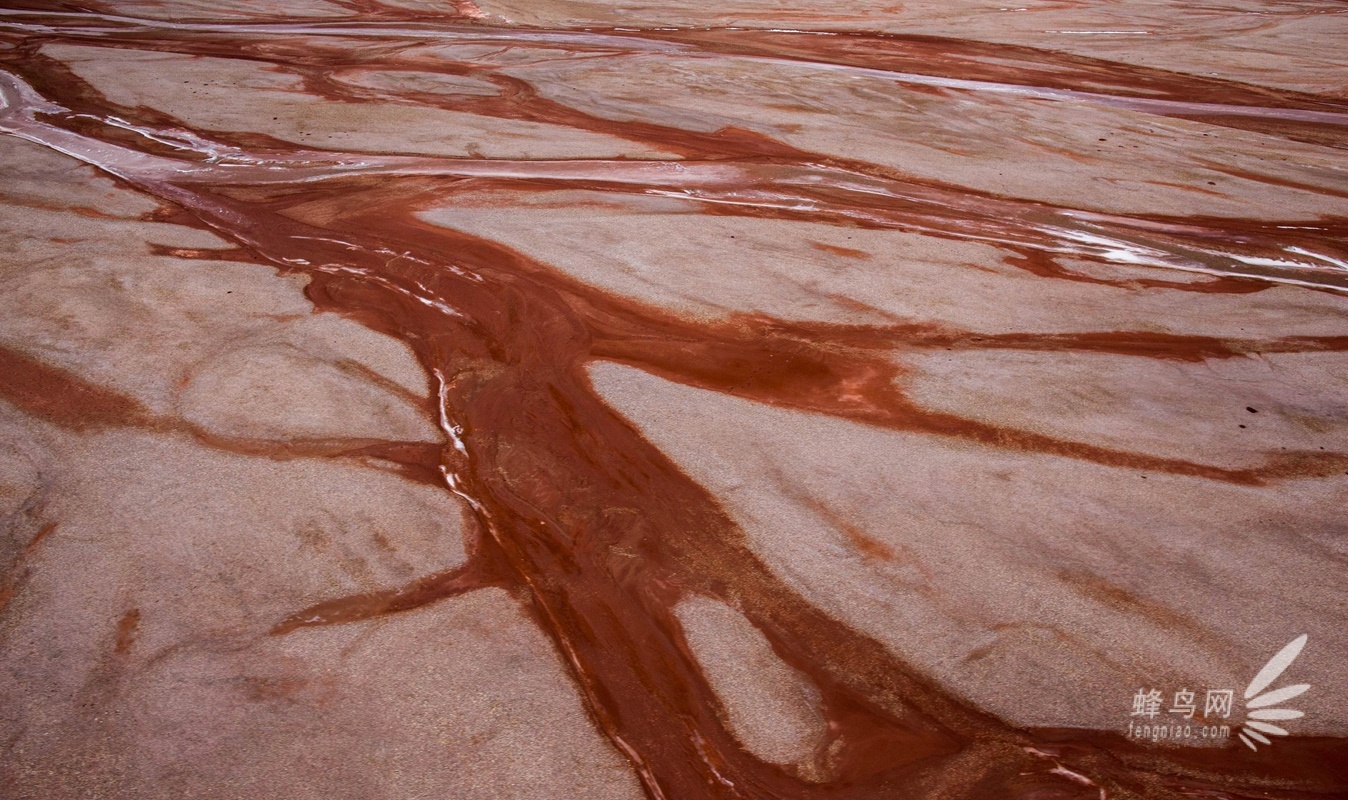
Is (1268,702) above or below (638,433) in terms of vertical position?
below

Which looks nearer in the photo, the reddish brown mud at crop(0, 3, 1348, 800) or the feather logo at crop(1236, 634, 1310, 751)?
the reddish brown mud at crop(0, 3, 1348, 800)

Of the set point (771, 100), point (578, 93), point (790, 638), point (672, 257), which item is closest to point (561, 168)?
point (672, 257)

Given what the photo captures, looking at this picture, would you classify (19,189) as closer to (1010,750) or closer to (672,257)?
(672,257)

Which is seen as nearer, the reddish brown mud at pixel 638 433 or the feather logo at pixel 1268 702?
the reddish brown mud at pixel 638 433
